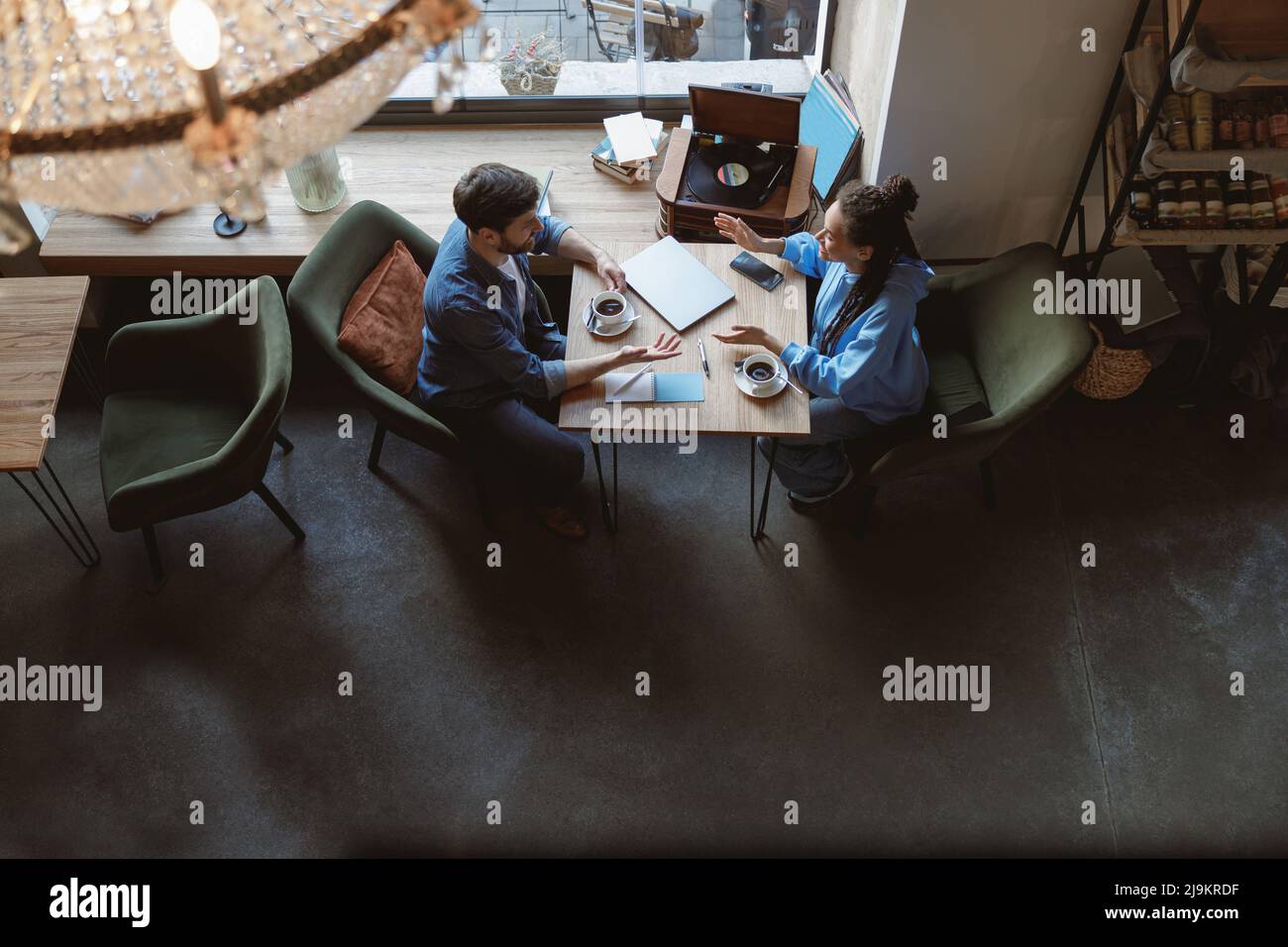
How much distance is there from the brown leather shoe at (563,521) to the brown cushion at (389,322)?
2.37 ft

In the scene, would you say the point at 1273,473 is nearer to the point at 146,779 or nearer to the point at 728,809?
the point at 728,809

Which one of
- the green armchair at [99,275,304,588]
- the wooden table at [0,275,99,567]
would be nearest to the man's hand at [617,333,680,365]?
the green armchair at [99,275,304,588]

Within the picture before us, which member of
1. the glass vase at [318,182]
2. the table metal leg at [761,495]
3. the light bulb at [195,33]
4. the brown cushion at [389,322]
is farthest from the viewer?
the glass vase at [318,182]

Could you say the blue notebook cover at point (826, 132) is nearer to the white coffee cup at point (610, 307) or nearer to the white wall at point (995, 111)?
the white wall at point (995, 111)

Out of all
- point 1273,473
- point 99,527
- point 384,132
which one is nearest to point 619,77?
point 384,132

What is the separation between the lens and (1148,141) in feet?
10.6

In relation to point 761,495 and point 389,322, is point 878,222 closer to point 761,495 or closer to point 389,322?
point 761,495

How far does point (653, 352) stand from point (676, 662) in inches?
45.0

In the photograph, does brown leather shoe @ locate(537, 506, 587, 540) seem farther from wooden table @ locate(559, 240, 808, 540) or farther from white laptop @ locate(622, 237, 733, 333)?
white laptop @ locate(622, 237, 733, 333)

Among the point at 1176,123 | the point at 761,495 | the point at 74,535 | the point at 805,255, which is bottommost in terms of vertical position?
the point at 74,535

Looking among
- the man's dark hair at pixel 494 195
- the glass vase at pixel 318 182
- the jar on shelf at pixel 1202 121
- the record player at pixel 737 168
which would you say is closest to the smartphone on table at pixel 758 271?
the record player at pixel 737 168

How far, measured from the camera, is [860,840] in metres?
3.20

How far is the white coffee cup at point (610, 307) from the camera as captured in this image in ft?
10.4

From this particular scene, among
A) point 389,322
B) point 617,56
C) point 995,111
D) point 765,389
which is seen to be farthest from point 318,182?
point 995,111
